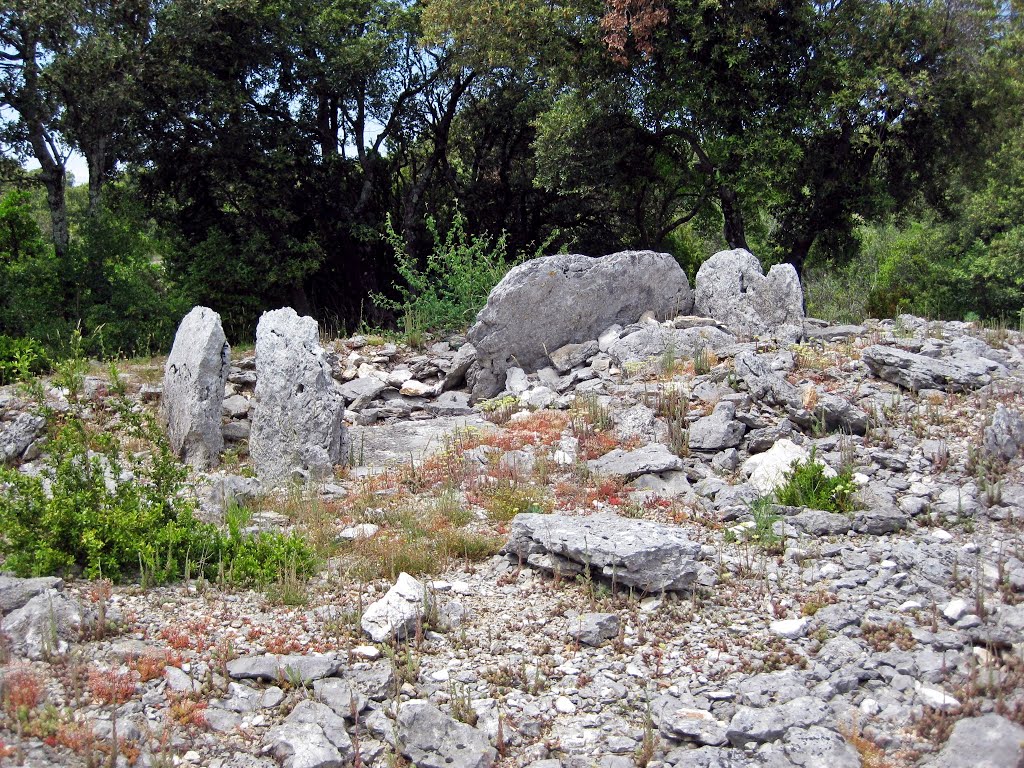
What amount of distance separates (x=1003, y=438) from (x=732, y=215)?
36.3 feet

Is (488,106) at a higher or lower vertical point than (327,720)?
higher

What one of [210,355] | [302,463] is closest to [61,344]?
[210,355]

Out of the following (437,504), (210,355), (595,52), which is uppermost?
(595,52)

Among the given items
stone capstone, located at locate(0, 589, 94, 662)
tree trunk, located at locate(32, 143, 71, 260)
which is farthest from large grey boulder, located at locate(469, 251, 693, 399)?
tree trunk, located at locate(32, 143, 71, 260)

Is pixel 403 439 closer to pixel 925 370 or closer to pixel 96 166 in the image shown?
pixel 925 370

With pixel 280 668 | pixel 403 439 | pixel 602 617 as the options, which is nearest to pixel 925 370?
pixel 403 439

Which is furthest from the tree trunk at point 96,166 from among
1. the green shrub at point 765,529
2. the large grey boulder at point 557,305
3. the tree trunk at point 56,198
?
the green shrub at point 765,529

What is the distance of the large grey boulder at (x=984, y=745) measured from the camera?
12.3 ft

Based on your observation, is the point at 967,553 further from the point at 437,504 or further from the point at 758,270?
the point at 758,270

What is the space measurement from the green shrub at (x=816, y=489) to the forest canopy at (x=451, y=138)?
8355 mm

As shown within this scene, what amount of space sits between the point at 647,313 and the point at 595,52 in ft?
20.9

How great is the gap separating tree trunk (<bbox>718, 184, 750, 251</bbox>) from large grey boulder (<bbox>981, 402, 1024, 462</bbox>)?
34.2 feet

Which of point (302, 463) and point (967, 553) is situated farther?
point (302, 463)

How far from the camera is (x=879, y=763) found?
388 cm
